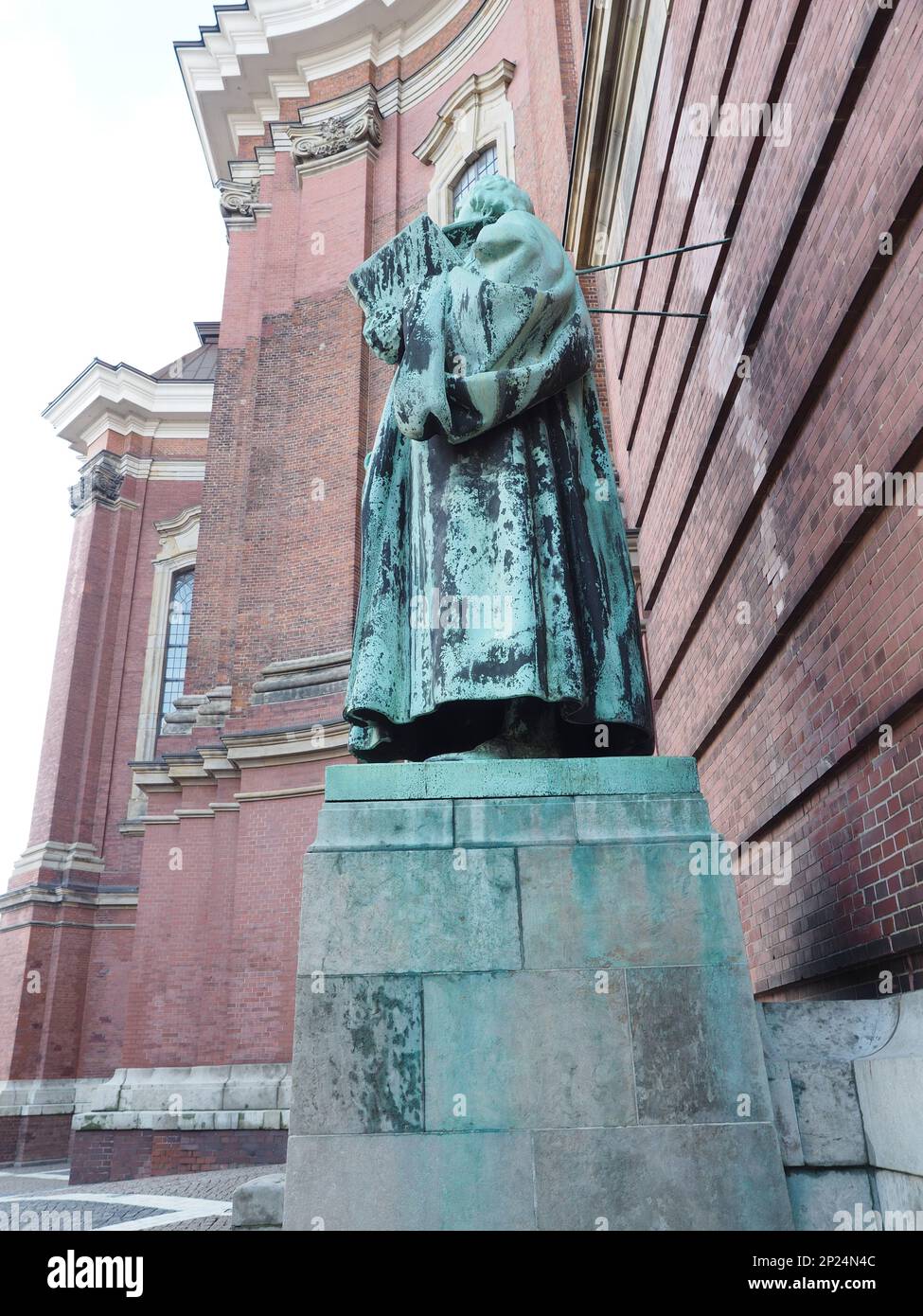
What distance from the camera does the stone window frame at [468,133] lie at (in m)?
18.0

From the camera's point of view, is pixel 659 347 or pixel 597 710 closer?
pixel 597 710

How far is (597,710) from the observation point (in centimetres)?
390

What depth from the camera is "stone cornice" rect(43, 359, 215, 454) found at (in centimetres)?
2833

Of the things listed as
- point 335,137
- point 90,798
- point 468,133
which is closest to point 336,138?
point 335,137

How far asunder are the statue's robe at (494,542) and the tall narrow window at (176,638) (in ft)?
73.7

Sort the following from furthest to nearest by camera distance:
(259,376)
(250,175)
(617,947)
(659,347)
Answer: (250,175)
(259,376)
(659,347)
(617,947)

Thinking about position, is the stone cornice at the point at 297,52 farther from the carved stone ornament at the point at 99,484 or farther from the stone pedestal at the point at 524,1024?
the stone pedestal at the point at 524,1024

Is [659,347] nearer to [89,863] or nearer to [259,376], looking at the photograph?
[259,376]

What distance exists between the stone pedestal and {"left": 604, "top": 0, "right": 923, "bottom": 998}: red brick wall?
4.66 feet

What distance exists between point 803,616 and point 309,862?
11.2 ft

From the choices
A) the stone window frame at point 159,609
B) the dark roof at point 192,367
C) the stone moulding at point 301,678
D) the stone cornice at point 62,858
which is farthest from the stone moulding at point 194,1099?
the dark roof at point 192,367

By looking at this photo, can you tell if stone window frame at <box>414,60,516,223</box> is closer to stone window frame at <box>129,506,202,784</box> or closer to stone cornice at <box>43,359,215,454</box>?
stone window frame at <box>129,506,202,784</box>

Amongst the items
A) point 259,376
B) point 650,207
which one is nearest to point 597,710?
point 650,207

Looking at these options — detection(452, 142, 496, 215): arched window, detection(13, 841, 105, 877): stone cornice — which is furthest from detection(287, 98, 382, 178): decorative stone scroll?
detection(13, 841, 105, 877): stone cornice
